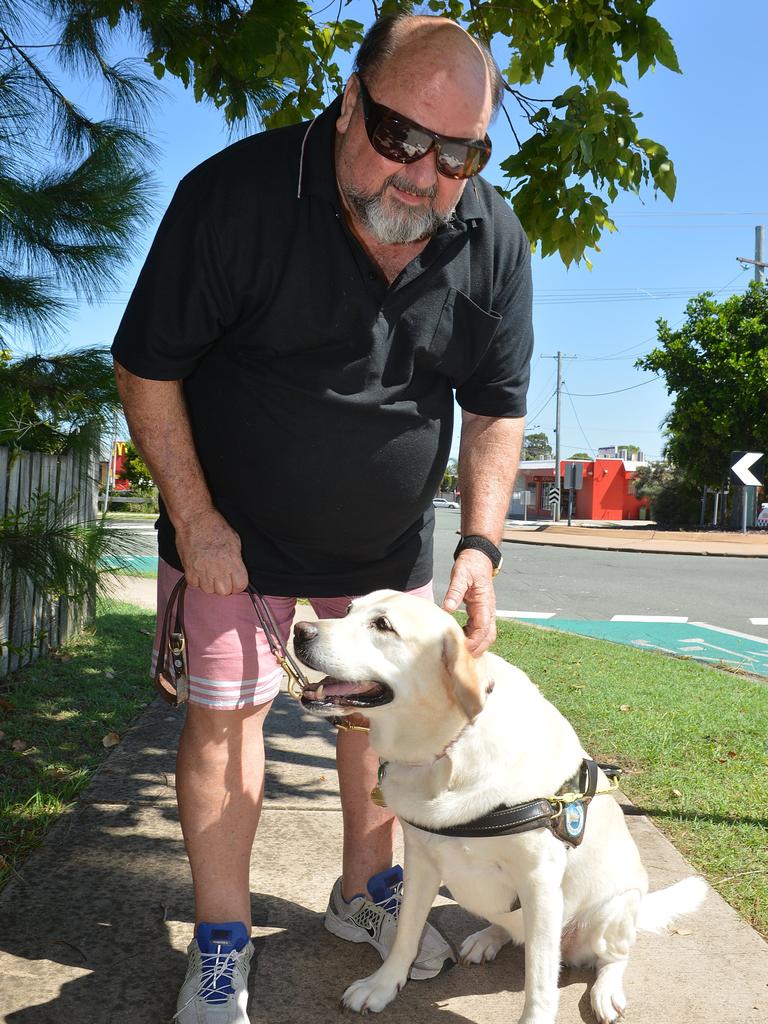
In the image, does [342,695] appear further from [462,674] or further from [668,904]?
[668,904]

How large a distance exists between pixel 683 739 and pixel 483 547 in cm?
291

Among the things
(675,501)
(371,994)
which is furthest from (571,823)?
(675,501)

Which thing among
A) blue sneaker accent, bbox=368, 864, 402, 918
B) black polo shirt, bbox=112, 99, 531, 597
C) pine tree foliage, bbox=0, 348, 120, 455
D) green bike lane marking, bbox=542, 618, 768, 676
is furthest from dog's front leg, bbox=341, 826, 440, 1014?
green bike lane marking, bbox=542, 618, 768, 676

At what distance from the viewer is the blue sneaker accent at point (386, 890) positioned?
2641mm

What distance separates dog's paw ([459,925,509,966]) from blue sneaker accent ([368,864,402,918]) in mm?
232

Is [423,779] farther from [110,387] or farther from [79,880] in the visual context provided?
[110,387]

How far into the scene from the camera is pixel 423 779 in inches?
88.0

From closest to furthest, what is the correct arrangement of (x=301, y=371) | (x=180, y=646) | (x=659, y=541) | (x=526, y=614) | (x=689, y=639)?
(x=301, y=371)
(x=180, y=646)
(x=689, y=639)
(x=526, y=614)
(x=659, y=541)

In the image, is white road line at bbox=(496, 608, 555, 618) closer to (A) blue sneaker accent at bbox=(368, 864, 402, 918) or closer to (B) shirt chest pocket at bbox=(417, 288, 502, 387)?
(A) blue sneaker accent at bbox=(368, 864, 402, 918)

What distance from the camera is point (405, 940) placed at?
7.77 ft

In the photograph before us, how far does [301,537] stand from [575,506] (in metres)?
61.8

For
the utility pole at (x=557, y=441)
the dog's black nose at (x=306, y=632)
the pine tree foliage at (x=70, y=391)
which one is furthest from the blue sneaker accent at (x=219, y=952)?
the utility pole at (x=557, y=441)

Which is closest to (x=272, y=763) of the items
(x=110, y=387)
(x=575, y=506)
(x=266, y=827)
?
(x=266, y=827)

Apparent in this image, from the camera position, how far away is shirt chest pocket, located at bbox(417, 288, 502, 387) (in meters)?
2.39
